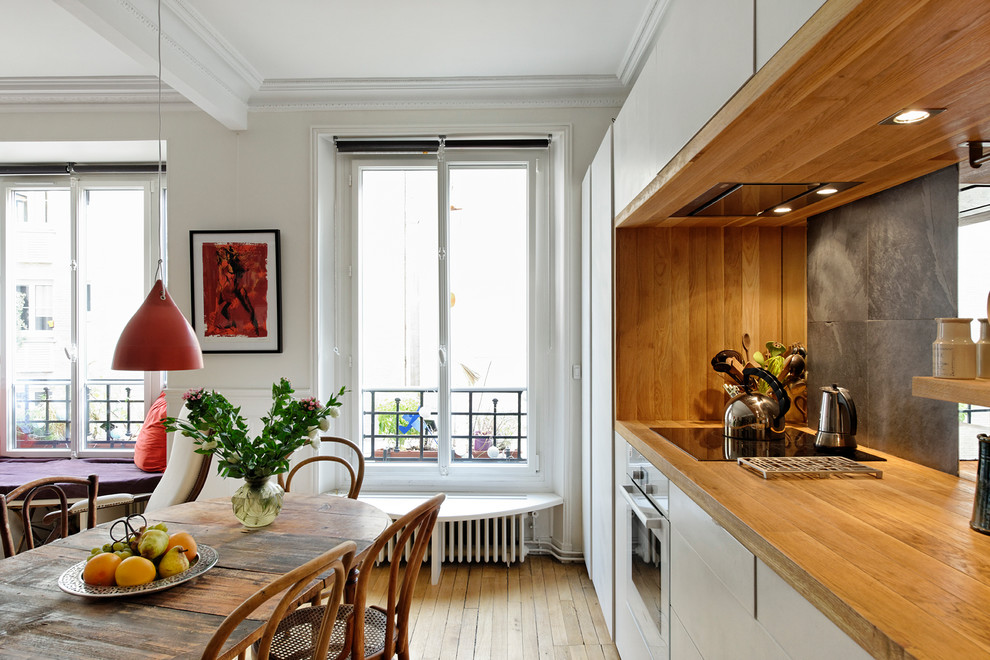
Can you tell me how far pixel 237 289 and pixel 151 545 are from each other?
216 cm

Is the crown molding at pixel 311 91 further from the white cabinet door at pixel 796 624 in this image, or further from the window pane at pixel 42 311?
the white cabinet door at pixel 796 624

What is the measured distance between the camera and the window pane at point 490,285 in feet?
11.8

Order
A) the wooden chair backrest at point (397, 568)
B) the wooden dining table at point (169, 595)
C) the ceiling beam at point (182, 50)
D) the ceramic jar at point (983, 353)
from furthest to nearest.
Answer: the ceiling beam at point (182, 50) < the wooden chair backrest at point (397, 568) < the wooden dining table at point (169, 595) < the ceramic jar at point (983, 353)

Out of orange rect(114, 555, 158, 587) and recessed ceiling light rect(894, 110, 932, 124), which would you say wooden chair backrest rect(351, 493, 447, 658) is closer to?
orange rect(114, 555, 158, 587)

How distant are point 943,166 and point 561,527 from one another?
2611 mm

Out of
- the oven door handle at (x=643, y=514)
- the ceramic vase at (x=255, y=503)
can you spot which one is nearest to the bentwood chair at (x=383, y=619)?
the ceramic vase at (x=255, y=503)

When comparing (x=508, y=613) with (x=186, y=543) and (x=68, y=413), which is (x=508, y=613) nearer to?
(x=186, y=543)

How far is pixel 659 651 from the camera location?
1.73 m

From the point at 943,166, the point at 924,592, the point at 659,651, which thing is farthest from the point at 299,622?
the point at 943,166

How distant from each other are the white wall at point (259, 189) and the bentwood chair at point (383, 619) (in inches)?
67.1

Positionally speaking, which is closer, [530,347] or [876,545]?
[876,545]

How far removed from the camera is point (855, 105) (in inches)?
44.7

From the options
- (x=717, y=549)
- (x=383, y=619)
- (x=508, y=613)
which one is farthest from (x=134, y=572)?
(x=508, y=613)

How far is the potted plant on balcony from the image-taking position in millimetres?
1846
